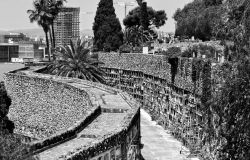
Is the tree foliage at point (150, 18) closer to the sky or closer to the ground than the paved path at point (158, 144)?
closer to the sky

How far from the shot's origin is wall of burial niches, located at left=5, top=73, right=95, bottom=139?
3369 cm

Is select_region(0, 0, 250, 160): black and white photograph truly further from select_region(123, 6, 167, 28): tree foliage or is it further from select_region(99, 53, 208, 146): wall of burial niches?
select_region(123, 6, 167, 28): tree foliage

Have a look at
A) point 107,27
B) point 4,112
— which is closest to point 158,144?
point 4,112

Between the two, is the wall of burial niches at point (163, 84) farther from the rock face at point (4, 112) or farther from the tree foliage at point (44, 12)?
the tree foliage at point (44, 12)

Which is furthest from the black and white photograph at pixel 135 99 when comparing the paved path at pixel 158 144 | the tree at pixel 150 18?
the tree at pixel 150 18

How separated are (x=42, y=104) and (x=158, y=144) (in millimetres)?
9137

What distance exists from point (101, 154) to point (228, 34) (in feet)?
16.8

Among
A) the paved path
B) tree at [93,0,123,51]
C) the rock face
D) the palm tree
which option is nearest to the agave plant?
the paved path

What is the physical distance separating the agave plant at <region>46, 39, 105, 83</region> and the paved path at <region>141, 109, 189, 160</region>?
24.8 feet

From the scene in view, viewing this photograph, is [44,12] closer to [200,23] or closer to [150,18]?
[200,23]

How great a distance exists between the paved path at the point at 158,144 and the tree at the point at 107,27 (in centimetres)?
2593

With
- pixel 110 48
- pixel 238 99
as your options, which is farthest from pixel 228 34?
pixel 110 48

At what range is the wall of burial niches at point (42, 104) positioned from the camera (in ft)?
111

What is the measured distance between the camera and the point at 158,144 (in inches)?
1393
